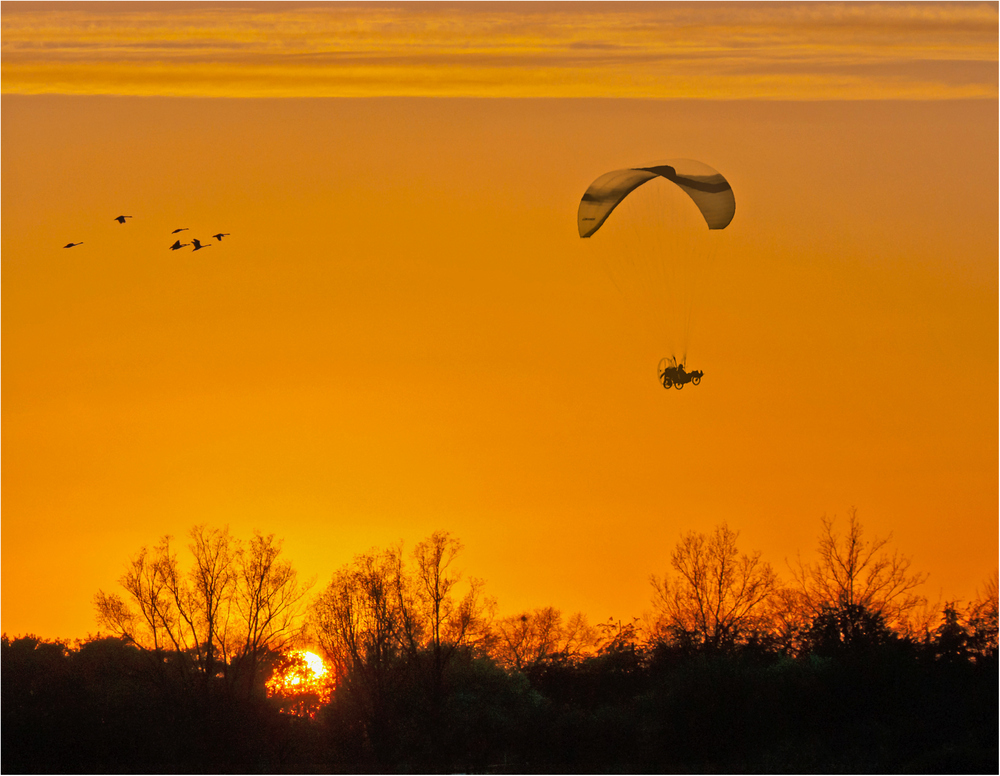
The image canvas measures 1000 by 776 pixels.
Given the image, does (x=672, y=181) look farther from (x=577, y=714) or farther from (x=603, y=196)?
(x=577, y=714)

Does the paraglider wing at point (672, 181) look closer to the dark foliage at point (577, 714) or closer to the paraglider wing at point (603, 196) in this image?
the paraglider wing at point (603, 196)

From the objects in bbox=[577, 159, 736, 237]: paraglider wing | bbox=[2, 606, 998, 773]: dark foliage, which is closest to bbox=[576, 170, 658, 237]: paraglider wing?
bbox=[577, 159, 736, 237]: paraglider wing

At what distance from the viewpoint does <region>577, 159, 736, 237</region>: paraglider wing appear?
53.3 meters

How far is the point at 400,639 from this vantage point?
219 ft

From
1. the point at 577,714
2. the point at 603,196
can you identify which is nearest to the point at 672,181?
the point at 603,196

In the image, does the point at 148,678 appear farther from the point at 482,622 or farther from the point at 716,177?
the point at 716,177

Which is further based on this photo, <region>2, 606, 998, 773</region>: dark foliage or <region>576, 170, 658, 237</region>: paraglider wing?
<region>2, 606, 998, 773</region>: dark foliage

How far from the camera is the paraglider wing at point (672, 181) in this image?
5328 centimetres

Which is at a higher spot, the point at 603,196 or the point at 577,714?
the point at 603,196

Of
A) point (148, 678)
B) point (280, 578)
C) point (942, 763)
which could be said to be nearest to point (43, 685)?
point (148, 678)

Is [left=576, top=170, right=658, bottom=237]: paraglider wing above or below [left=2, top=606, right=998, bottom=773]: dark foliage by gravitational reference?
above

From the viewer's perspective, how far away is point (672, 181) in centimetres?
5391

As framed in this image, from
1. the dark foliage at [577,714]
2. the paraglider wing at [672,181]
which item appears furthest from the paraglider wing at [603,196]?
the dark foliage at [577,714]

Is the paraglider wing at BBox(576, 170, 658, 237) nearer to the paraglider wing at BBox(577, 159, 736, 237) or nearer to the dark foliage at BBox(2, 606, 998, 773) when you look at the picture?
the paraglider wing at BBox(577, 159, 736, 237)
